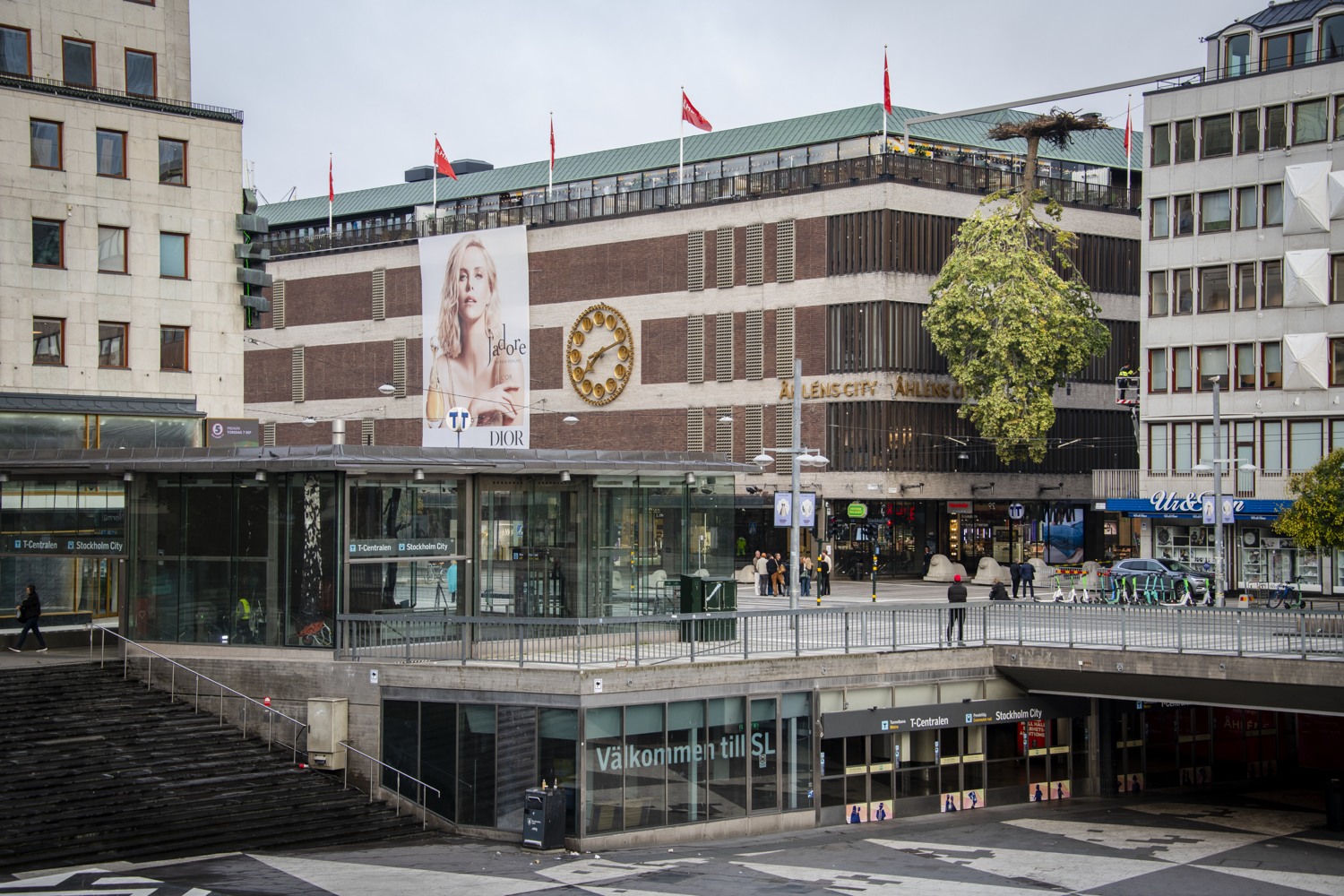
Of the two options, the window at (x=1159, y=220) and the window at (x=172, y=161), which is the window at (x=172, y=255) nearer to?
the window at (x=172, y=161)

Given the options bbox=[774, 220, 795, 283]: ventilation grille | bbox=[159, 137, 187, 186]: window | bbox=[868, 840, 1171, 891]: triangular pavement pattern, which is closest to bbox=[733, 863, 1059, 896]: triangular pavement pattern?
bbox=[868, 840, 1171, 891]: triangular pavement pattern

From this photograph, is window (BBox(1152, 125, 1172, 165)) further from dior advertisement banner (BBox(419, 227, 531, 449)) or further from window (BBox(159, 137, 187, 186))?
window (BBox(159, 137, 187, 186))

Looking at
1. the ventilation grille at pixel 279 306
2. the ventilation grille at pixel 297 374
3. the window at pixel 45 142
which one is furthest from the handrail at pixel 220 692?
the ventilation grille at pixel 279 306

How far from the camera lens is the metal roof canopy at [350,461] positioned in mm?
29906

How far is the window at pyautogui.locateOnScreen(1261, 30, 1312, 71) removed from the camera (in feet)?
189

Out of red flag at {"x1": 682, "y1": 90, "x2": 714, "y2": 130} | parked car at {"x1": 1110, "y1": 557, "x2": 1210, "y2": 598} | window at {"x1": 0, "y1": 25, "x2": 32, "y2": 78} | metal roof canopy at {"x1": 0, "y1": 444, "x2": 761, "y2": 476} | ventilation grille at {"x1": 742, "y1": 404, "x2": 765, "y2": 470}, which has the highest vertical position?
red flag at {"x1": 682, "y1": 90, "x2": 714, "y2": 130}

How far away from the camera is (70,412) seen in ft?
139

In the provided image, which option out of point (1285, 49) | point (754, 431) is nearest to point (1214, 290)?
point (1285, 49)

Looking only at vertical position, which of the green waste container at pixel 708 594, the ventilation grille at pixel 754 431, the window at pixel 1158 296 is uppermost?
the window at pixel 1158 296

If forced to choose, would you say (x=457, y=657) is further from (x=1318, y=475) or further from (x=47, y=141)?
(x=1318, y=475)

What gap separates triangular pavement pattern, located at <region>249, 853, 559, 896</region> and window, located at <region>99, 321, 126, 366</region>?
22.5 meters

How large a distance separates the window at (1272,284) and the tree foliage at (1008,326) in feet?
24.6

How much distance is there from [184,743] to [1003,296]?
4179 centimetres

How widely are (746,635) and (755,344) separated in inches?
1631
